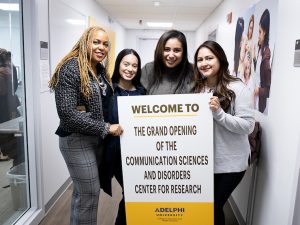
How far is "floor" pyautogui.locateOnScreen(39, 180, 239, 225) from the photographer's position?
7.76 feet

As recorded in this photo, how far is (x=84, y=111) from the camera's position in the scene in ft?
4.99

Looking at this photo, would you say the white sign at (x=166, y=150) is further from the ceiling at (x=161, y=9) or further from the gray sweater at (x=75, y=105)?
the ceiling at (x=161, y=9)

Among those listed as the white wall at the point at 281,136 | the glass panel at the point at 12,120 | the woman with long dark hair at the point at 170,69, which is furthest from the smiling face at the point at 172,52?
the glass panel at the point at 12,120

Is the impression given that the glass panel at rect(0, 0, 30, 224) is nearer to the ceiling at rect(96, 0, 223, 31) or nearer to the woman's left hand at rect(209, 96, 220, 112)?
the woman's left hand at rect(209, 96, 220, 112)

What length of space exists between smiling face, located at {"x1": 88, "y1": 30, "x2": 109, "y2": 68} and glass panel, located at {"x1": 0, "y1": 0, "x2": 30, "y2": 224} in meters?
0.86

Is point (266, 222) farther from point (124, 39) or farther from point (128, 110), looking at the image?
point (124, 39)

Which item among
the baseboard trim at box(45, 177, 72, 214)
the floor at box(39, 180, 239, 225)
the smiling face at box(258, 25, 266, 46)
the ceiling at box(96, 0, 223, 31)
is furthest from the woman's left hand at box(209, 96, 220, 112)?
the ceiling at box(96, 0, 223, 31)

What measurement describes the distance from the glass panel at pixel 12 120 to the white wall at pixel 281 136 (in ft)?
6.28

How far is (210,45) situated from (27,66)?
4.91ft

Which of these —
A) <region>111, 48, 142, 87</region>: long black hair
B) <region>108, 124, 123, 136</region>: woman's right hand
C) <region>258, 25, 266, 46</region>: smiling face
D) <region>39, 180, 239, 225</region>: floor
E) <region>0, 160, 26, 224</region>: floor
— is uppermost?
<region>258, 25, 266, 46</region>: smiling face

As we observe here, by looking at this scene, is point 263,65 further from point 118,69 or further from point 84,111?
point 84,111

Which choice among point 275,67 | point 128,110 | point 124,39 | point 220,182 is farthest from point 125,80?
point 124,39

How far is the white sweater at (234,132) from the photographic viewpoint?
1466 mm

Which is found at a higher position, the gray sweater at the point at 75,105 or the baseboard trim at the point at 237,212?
the gray sweater at the point at 75,105
